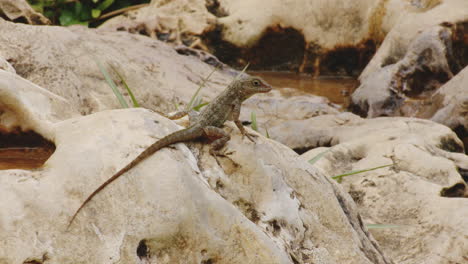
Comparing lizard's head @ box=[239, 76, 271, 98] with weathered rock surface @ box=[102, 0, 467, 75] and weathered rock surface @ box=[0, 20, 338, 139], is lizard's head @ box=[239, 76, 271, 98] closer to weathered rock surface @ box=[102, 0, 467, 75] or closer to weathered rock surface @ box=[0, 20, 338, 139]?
weathered rock surface @ box=[0, 20, 338, 139]

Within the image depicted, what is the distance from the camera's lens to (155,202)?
272 cm

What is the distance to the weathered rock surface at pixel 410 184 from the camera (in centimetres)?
484

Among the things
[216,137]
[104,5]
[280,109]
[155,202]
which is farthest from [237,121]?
[104,5]

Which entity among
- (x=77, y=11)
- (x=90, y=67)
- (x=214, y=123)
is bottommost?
(x=77, y=11)

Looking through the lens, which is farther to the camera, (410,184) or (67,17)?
(67,17)

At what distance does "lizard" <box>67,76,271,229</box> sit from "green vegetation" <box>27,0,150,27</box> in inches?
441

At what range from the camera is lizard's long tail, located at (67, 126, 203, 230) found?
2.66 meters

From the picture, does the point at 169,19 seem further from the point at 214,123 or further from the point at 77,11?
the point at 214,123

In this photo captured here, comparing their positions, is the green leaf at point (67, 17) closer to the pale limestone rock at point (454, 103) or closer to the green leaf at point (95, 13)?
the green leaf at point (95, 13)

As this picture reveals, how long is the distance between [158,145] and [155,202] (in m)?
0.37

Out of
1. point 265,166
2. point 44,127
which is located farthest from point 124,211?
point 265,166

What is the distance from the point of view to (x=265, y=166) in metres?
3.45

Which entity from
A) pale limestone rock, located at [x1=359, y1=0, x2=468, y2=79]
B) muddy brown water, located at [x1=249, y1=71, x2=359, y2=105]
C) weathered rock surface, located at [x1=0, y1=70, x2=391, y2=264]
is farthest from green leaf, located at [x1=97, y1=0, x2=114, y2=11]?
weathered rock surface, located at [x1=0, y1=70, x2=391, y2=264]

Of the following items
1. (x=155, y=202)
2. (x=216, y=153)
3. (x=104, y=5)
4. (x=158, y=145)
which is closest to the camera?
(x=155, y=202)
